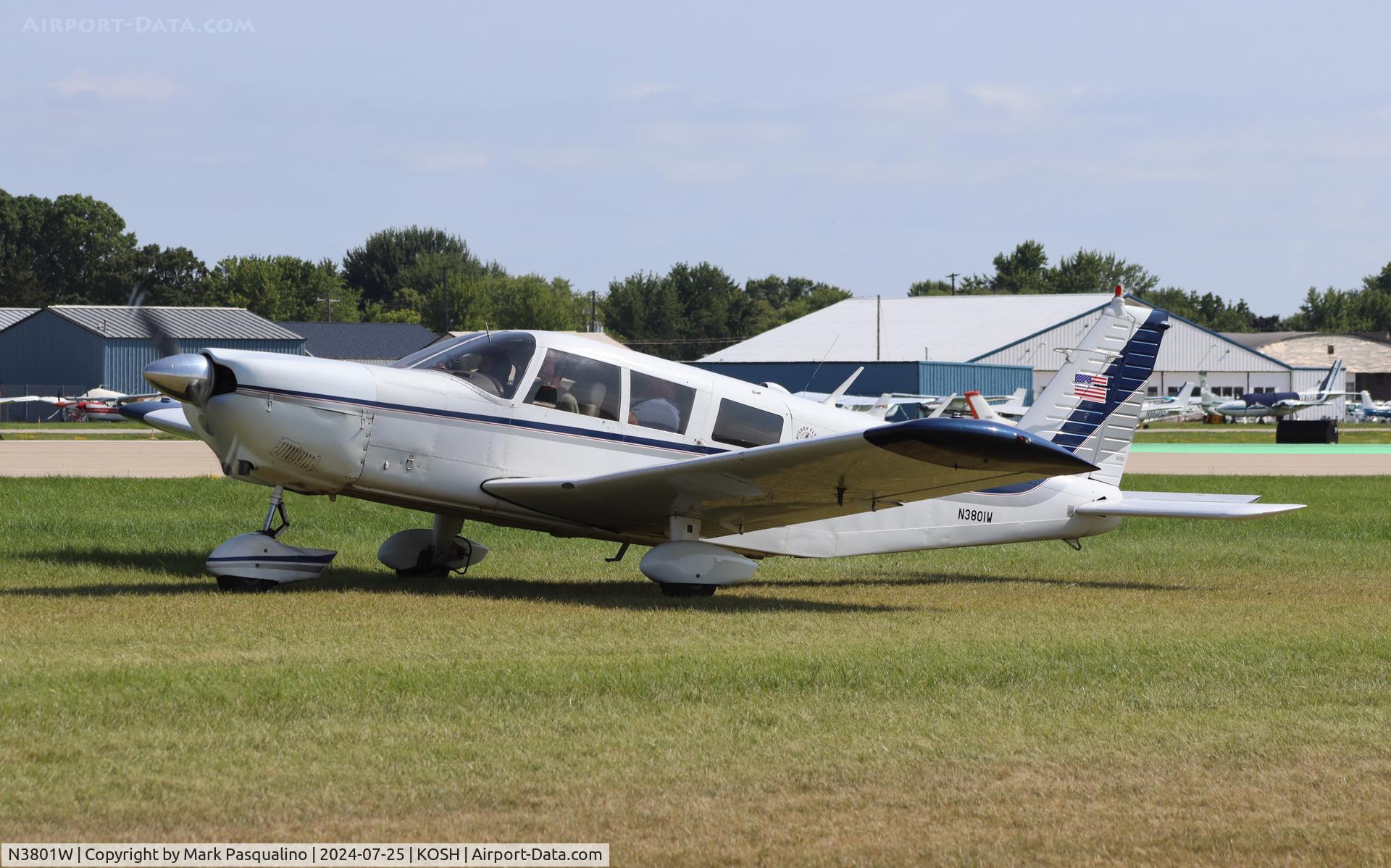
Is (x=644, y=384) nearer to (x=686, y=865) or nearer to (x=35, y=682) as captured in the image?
(x=35, y=682)

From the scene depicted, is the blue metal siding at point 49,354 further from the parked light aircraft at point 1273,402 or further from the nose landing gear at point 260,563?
the nose landing gear at point 260,563

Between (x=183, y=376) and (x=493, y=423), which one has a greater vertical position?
(x=183, y=376)

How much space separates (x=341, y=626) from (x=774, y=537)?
4.33 metres

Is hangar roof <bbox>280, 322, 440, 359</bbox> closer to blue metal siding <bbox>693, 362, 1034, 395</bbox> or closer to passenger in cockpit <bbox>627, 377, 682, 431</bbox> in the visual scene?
blue metal siding <bbox>693, 362, 1034, 395</bbox>

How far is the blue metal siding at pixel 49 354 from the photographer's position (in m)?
80.6

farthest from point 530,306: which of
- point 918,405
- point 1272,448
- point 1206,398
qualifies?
point 1272,448

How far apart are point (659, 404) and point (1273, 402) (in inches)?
2783

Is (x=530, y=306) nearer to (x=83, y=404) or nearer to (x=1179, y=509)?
(x=83, y=404)

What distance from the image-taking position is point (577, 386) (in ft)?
39.0

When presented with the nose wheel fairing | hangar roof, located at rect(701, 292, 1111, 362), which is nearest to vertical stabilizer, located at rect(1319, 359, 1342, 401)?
hangar roof, located at rect(701, 292, 1111, 362)

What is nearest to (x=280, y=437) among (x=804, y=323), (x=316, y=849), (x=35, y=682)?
(x=35, y=682)

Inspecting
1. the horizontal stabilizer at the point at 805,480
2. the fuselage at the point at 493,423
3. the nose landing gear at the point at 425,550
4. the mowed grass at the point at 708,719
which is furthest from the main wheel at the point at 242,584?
the horizontal stabilizer at the point at 805,480

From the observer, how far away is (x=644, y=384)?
39.7ft

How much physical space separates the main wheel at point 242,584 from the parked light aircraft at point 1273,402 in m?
69.1
